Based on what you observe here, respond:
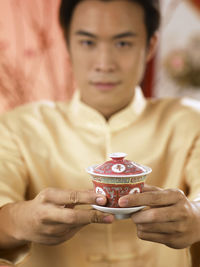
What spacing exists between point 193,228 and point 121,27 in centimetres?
80

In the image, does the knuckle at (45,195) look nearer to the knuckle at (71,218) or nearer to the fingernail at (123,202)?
the knuckle at (71,218)

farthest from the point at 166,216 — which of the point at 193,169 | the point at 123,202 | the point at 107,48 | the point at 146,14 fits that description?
the point at 146,14

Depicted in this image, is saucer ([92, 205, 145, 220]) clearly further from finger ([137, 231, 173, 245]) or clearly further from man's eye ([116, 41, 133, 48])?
man's eye ([116, 41, 133, 48])

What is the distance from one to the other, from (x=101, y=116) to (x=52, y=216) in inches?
24.6

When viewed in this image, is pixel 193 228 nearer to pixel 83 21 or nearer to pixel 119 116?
pixel 119 116

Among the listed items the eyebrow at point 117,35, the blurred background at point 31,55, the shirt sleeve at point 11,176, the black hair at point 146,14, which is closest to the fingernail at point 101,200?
the shirt sleeve at point 11,176

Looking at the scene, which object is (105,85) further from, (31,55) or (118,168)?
(31,55)

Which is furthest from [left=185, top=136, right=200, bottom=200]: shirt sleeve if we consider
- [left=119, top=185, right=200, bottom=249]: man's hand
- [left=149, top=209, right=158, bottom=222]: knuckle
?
[left=149, top=209, right=158, bottom=222]: knuckle

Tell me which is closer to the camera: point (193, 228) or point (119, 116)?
point (193, 228)

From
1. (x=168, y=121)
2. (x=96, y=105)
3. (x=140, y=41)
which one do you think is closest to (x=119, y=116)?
(x=96, y=105)

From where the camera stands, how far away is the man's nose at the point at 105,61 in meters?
1.41

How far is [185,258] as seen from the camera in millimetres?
1353

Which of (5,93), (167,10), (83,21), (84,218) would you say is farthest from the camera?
(167,10)

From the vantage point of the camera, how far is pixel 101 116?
5.01ft
